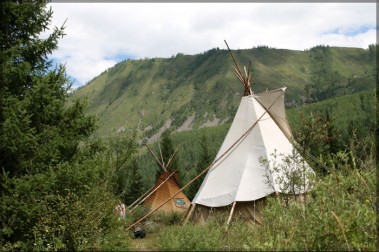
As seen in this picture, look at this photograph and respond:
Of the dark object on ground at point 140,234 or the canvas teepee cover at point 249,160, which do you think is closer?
the canvas teepee cover at point 249,160

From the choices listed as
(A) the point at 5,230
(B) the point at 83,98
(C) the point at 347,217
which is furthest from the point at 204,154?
(C) the point at 347,217

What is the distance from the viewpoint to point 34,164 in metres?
9.70

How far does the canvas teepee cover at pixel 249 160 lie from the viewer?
1562 cm

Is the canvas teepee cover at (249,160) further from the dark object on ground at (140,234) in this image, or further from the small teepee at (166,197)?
the small teepee at (166,197)

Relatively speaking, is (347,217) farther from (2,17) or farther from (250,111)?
(250,111)

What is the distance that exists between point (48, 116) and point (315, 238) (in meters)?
7.50

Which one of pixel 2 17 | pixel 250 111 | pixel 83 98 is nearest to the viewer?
pixel 2 17

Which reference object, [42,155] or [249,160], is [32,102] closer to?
[42,155]

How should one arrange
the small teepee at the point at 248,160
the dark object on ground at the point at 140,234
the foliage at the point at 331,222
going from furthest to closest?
the dark object on ground at the point at 140,234 < the small teepee at the point at 248,160 < the foliage at the point at 331,222

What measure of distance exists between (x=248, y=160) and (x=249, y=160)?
43mm

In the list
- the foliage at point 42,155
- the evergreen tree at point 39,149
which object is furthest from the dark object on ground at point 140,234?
the evergreen tree at point 39,149

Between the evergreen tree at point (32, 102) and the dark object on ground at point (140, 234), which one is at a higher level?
the evergreen tree at point (32, 102)

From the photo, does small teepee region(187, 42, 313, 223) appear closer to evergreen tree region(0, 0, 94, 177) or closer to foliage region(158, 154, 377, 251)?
evergreen tree region(0, 0, 94, 177)

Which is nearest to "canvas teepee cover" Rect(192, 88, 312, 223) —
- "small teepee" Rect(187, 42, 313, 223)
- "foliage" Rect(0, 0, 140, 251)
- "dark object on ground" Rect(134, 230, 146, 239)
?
"small teepee" Rect(187, 42, 313, 223)
